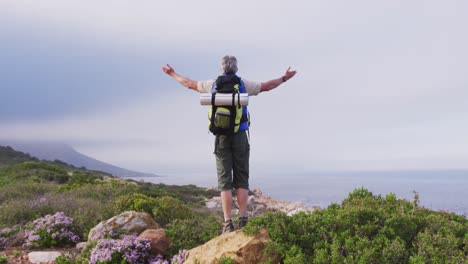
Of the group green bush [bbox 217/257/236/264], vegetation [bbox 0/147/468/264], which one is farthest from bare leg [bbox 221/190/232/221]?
green bush [bbox 217/257/236/264]

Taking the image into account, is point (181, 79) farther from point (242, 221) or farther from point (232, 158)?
point (242, 221)

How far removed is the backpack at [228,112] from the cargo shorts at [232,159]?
0.15 meters

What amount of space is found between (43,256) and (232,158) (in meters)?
4.57

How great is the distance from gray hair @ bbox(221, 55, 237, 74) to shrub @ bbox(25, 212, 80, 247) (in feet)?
17.7

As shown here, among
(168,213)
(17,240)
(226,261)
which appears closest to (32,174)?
(17,240)

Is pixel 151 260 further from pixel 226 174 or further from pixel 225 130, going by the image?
→ pixel 225 130

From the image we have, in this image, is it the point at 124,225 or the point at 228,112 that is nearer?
the point at 228,112

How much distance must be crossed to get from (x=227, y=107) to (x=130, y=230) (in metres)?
3.38

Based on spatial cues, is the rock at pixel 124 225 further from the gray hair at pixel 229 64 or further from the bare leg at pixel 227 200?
the gray hair at pixel 229 64

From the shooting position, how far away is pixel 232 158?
22.6ft

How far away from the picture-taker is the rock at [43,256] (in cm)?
862

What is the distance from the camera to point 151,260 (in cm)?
758

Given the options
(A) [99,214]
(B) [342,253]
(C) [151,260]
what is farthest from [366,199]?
(A) [99,214]

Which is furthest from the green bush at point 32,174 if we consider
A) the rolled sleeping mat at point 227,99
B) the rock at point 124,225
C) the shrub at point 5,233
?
the rolled sleeping mat at point 227,99
